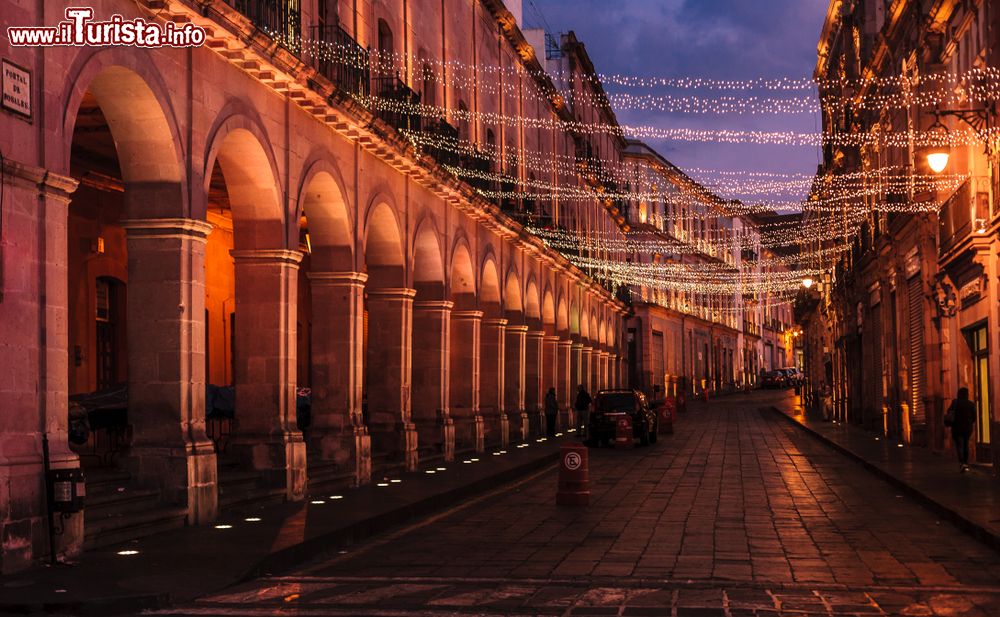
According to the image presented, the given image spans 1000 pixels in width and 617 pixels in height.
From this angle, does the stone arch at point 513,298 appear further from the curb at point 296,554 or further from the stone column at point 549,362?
the curb at point 296,554

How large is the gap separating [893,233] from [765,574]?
24.2 meters

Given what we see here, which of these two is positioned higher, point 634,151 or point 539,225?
point 634,151

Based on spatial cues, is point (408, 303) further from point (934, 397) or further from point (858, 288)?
point (858, 288)

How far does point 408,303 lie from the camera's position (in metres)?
26.3

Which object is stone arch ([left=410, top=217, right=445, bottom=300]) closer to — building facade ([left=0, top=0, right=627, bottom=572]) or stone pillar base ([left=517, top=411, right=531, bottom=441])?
building facade ([left=0, top=0, right=627, bottom=572])

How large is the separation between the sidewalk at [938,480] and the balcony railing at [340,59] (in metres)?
10.5

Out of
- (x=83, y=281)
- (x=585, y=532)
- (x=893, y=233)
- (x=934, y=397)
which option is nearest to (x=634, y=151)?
(x=893, y=233)

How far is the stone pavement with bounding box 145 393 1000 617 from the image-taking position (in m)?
10.6

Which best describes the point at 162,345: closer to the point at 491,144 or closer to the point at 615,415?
the point at 491,144

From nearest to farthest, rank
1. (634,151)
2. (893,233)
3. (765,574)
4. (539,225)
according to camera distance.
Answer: (765,574) < (893,233) < (539,225) < (634,151)

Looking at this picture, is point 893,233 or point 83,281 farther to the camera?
point 893,233

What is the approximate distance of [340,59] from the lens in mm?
22031

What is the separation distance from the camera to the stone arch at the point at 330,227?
870 inches

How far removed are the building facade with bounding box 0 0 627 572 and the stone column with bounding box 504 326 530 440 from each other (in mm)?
76
